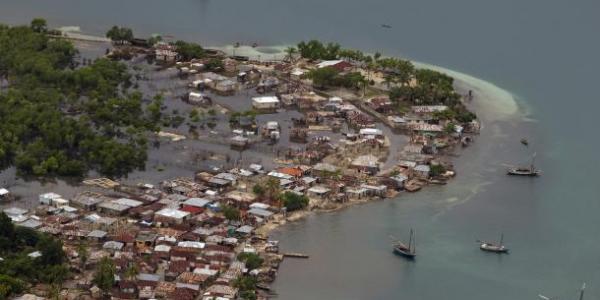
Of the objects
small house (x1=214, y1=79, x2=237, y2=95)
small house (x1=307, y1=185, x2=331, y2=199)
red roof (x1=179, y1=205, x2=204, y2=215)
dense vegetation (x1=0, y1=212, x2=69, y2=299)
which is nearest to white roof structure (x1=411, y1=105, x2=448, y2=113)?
small house (x1=214, y1=79, x2=237, y2=95)

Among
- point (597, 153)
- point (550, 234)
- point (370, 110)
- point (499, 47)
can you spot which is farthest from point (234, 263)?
point (499, 47)

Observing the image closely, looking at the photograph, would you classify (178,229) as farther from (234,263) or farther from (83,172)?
(83,172)

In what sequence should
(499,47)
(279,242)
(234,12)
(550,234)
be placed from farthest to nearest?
(234,12) → (499,47) → (550,234) → (279,242)

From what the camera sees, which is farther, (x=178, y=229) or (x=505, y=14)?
(x=505, y=14)

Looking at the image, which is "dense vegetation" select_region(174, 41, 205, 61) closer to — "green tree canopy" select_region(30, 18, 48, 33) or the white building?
the white building

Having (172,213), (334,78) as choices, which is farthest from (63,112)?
(334,78)

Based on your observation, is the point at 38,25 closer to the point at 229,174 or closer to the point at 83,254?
the point at 229,174
